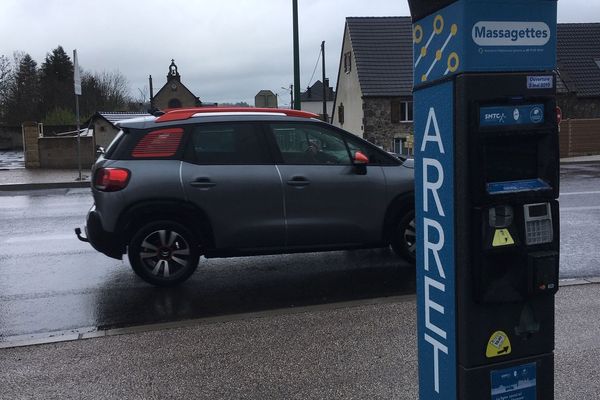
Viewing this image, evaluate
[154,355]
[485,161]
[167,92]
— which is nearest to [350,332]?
[154,355]

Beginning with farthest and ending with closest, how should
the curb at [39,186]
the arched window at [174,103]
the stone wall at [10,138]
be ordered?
the arched window at [174,103]
the stone wall at [10,138]
the curb at [39,186]

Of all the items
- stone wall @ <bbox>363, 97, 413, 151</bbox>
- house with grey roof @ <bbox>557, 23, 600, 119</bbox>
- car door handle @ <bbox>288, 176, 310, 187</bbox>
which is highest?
house with grey roof @ <bbox>557, 23, 600, 119</bbox>

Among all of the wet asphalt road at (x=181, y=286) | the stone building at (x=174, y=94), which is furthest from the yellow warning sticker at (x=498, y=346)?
the stone building at (x=174, y=94)

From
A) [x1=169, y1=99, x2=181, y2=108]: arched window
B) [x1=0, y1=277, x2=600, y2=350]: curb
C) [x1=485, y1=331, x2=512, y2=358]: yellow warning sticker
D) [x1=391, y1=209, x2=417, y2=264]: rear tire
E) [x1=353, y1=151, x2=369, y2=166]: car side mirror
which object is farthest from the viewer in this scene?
[x1=169, y1=99, x2=181, y2=108]: arched window

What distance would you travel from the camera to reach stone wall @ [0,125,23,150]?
147ft

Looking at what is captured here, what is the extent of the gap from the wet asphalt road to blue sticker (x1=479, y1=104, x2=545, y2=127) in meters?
3.51

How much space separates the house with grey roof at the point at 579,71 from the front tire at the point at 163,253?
30.1m

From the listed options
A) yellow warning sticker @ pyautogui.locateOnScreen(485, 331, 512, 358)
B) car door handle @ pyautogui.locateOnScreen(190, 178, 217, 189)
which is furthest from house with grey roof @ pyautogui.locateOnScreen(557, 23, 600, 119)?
yellow warning sticker @ pyautogui.locateOnScreen(485, 331, 512, 358)

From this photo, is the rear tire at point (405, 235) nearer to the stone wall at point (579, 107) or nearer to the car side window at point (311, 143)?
the car side window at point (311, 143)

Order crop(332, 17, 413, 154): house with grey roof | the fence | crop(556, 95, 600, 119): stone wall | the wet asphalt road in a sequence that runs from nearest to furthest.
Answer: the wet asphalt road → the fence → crop(556, 95, 600, 119): stone wall → crop(332, 17, 413, 154): house with grey roof

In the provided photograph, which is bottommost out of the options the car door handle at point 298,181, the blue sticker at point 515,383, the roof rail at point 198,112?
the blue sticker at point 515,383

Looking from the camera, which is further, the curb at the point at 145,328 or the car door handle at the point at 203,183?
the car door handle at the point at 203,183

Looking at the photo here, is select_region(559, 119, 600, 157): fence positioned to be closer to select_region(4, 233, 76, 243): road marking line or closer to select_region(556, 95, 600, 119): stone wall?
select_region(556, 95, 600, 119): stone wall

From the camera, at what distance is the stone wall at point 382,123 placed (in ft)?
112
